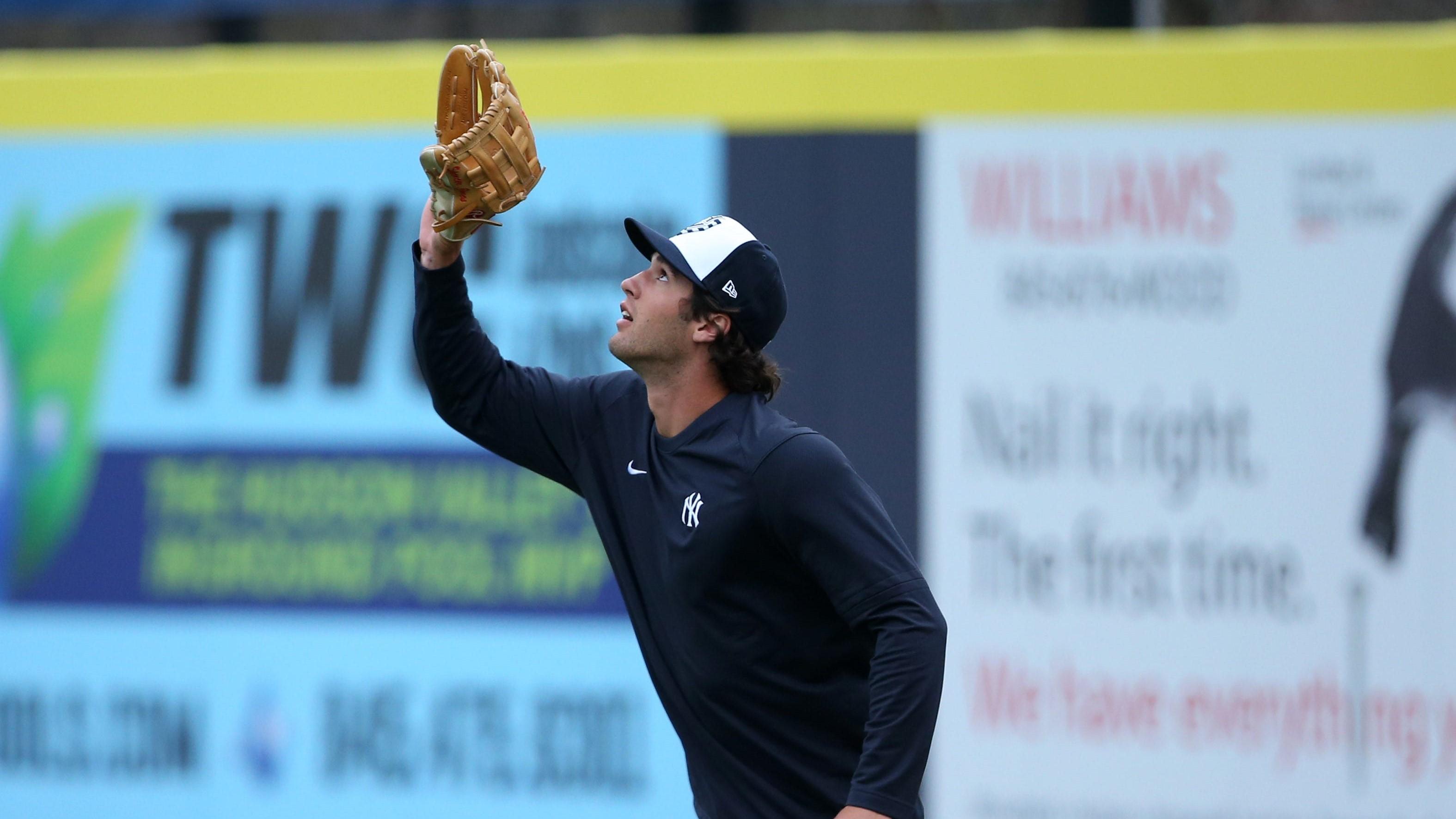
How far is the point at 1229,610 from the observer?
506cm

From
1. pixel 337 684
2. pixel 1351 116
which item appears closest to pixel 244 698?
pixel 337 684

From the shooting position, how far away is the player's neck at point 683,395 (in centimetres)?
309

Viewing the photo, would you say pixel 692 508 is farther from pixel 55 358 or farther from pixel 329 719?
pixel 55 358

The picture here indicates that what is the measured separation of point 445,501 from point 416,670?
0.61m

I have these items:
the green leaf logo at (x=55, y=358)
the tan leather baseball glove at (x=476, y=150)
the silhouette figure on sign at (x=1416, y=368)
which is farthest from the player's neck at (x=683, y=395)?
the green leaf logo at (x=55, y=358)

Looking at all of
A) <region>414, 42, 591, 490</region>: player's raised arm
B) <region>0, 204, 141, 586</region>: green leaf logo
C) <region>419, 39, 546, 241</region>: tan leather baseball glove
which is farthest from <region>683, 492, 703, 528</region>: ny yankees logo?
<region>0, 204, 141, 586</region>: green leaf logo

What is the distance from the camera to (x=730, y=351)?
3.10 metres

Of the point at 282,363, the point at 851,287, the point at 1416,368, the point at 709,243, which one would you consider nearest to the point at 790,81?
the point at 851,287

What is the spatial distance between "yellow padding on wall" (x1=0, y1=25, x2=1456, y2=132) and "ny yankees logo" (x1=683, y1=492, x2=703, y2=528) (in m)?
2.68

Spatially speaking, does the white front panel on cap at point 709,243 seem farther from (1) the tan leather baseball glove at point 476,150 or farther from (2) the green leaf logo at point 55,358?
(2) the green leaf logo at point 55,358

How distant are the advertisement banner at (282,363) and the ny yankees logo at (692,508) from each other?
2.46m

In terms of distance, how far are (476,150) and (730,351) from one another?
640mm

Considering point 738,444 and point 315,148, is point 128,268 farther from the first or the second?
point 738,444

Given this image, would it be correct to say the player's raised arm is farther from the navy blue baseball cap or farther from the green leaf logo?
the green leaf logo
